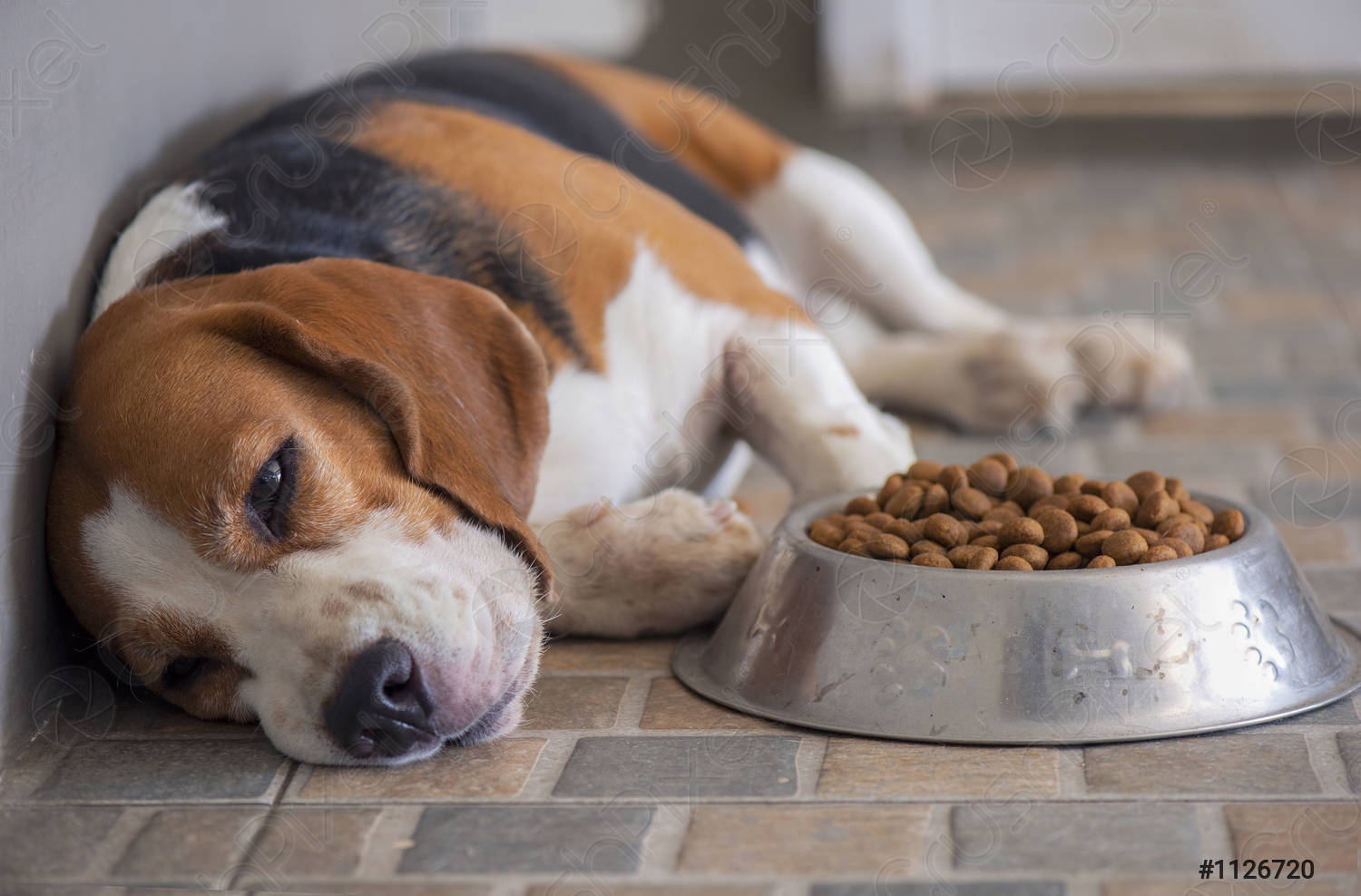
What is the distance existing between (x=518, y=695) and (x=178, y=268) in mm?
775

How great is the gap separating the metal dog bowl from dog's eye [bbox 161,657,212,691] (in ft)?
2.25

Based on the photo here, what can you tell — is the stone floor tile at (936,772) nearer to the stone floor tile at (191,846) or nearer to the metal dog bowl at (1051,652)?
the metal dog bowl at (1051,652)

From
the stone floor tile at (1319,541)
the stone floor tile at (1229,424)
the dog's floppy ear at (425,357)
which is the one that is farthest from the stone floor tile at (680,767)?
the stone floor tile at (1229,424)

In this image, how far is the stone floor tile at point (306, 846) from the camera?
146cm

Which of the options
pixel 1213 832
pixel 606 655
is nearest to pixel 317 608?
pixel 606 655

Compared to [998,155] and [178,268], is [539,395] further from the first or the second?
[998,155]

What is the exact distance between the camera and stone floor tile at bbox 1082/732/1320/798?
153cm

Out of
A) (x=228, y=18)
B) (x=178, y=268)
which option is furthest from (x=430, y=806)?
(x=228, y=18)

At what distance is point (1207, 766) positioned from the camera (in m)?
1.58

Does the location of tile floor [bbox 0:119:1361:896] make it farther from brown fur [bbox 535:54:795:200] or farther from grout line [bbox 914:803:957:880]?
brown fur [bbox 535:54:795:200]

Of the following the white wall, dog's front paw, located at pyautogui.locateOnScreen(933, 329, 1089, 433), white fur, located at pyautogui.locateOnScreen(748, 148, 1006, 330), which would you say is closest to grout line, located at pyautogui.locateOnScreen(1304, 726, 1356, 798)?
dog's front paw, located at pyautogui.locateOnScreen(933, 329, 1089, 433)

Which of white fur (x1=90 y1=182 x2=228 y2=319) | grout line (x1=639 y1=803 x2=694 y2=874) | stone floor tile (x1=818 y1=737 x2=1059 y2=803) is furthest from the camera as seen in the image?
white fur (x1=90 y1=182 x2=228 y2=319)

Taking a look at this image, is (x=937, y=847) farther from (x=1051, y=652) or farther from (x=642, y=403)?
(x=642, y=403)

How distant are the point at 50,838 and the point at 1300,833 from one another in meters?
1.35
